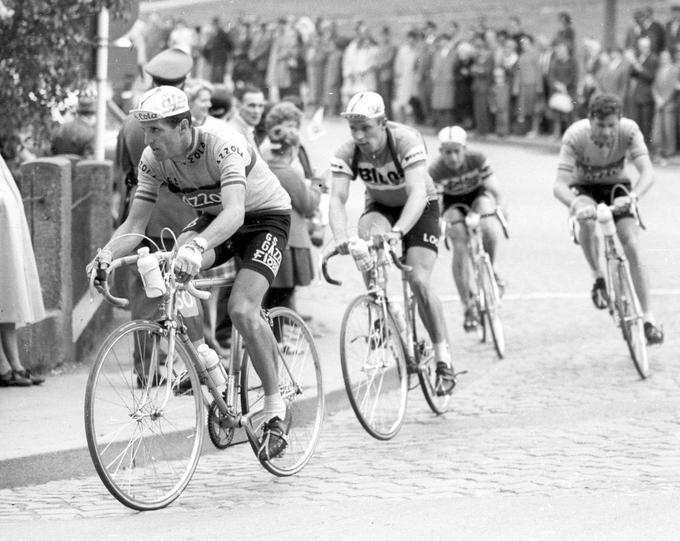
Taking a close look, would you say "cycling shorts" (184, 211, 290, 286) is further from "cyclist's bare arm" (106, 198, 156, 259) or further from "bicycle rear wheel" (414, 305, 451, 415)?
"bicycle rear wheel" (414, 305, 451, 415)

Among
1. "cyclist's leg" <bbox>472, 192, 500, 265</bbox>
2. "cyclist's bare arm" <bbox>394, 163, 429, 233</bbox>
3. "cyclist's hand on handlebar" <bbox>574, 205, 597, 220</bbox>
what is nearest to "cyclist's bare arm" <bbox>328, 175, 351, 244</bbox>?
"cyclist's bare arm" <bbox>394, 163, 429, 233</bbox>

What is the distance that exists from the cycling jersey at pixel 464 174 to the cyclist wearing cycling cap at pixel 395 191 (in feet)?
7.72

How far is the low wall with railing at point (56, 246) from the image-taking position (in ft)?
32.7

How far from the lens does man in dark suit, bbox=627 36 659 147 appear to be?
26.0 meters

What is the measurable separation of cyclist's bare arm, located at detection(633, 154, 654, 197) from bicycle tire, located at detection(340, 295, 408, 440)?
2.55 metres

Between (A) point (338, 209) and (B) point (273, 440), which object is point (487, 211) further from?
(B) point (273, 440)

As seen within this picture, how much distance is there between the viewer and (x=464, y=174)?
11.8 m

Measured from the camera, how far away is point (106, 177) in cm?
1091

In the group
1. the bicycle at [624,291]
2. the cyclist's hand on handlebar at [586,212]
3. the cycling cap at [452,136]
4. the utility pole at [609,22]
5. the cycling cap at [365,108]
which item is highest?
the cycling cap at [365,108]

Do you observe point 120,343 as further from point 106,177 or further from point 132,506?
point 106,177

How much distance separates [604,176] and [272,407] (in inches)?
178

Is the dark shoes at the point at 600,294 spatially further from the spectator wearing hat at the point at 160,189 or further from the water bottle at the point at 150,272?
the water bottle at the point at 150,272

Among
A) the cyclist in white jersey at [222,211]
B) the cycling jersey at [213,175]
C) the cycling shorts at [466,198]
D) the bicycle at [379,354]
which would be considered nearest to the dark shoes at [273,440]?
the cyclist in white jersey at [222,211]

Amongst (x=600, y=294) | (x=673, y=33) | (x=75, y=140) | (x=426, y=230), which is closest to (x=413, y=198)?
(x=426, y=230)
